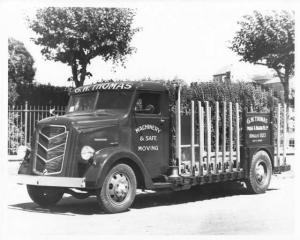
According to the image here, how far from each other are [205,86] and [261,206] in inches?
169

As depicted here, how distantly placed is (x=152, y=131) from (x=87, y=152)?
4.97 ft

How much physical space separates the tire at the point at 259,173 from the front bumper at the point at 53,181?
4.32 meters

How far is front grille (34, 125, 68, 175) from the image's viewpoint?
8219 mm

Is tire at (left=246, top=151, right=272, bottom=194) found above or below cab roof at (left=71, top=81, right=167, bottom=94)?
below

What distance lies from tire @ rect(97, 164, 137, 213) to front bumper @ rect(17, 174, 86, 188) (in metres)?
0.37

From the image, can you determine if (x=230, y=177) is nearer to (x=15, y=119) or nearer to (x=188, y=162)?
(x=188, y=162)

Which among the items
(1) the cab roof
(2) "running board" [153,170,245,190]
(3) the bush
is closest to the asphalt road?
(2) "running board" [153,170,245,190]

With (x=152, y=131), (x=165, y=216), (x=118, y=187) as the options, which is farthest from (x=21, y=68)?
(x=165, y=216)

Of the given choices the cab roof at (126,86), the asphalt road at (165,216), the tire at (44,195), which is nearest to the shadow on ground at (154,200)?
the asphalt road at (165,216)

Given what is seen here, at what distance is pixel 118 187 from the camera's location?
8.15m

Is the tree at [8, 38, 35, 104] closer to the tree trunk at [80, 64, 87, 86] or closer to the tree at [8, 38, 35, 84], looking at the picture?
the tree at [8, 38, 35, 84]

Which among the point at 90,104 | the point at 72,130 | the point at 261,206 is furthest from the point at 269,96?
the point at 72,130

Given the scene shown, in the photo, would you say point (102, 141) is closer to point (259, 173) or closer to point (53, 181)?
point (53, 181)

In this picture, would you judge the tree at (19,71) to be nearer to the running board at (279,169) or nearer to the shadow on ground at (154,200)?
the shadow on ground at (154,200)
